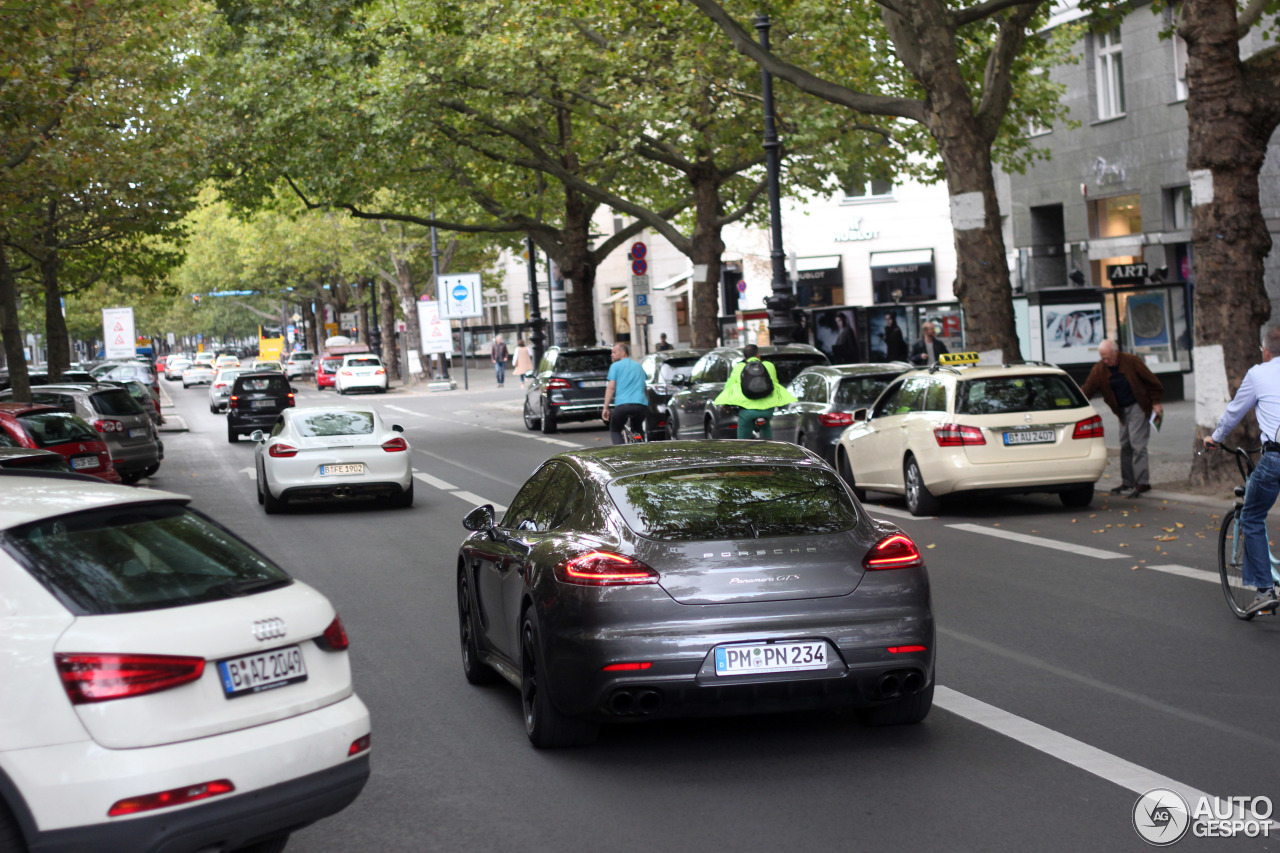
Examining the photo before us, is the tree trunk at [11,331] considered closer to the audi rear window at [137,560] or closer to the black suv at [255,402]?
the black suv at [255,402]

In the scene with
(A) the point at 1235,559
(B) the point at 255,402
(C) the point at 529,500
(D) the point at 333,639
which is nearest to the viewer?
(D) the point at 333,639

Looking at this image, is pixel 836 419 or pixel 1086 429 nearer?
pixel 1086 429

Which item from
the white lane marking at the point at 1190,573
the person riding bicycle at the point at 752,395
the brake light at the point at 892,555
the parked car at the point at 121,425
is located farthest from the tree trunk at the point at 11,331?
the brake light at the point at 892,555

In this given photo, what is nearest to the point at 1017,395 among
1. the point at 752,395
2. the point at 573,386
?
the point at 752,395

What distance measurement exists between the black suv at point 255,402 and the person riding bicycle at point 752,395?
759 inches

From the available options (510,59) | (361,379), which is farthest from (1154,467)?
(361,379)

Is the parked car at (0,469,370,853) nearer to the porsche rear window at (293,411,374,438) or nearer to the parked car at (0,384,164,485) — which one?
the porsche rear window at (293,411,374,438)

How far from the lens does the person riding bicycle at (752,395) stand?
57.4ft

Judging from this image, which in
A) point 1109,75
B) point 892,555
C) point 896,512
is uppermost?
point 1109,75

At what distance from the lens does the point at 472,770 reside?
657cm

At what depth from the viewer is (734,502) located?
6.83m

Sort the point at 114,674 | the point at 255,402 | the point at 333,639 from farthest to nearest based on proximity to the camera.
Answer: the point at 255,402
the point at 333,639
the point at 114,674

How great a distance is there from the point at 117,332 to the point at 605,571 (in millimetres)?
65058

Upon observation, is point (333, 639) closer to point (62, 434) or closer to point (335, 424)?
point (335, 424)
